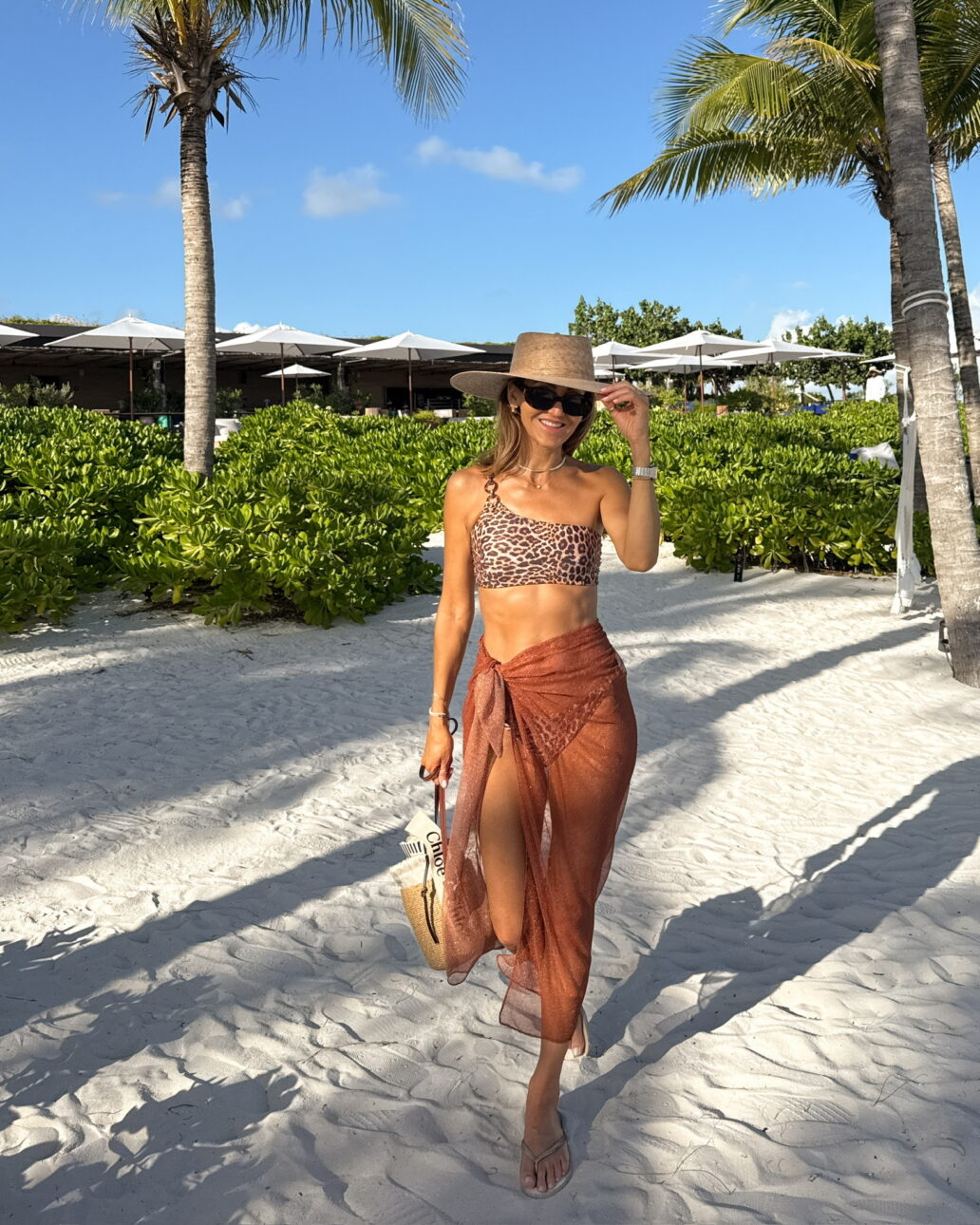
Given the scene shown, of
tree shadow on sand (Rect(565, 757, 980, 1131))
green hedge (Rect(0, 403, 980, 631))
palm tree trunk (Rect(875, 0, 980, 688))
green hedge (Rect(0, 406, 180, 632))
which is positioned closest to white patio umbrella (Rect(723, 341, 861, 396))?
green hedge (Rect(0, 403, 980, 631))

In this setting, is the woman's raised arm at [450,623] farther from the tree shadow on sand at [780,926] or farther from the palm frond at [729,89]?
the palm frond at [729,89]

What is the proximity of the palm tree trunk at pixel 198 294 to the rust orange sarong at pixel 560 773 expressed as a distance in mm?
8405

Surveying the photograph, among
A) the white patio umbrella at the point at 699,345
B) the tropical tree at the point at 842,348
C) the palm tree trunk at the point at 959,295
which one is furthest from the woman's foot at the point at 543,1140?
the tropical tree at the point at 842,348

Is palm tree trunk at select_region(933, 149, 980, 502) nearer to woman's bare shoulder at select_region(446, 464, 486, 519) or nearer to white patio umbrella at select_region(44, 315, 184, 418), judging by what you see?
woman's bare shoulder at select_region(446, 464, 486, 519)

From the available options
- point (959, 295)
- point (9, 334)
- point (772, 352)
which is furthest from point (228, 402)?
point (959, 295)

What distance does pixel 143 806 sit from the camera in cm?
507

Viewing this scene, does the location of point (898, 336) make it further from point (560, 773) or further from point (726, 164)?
point (560, 773)

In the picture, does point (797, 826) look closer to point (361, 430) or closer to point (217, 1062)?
point (217, 1062)

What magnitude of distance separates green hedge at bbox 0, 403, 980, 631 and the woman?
5631 millimetres

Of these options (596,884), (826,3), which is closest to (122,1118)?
(596,884)

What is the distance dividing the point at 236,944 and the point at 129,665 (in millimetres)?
4016

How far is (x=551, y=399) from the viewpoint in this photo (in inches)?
107

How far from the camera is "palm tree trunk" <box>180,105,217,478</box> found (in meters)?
10.4

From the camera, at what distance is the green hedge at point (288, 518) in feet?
26.9
